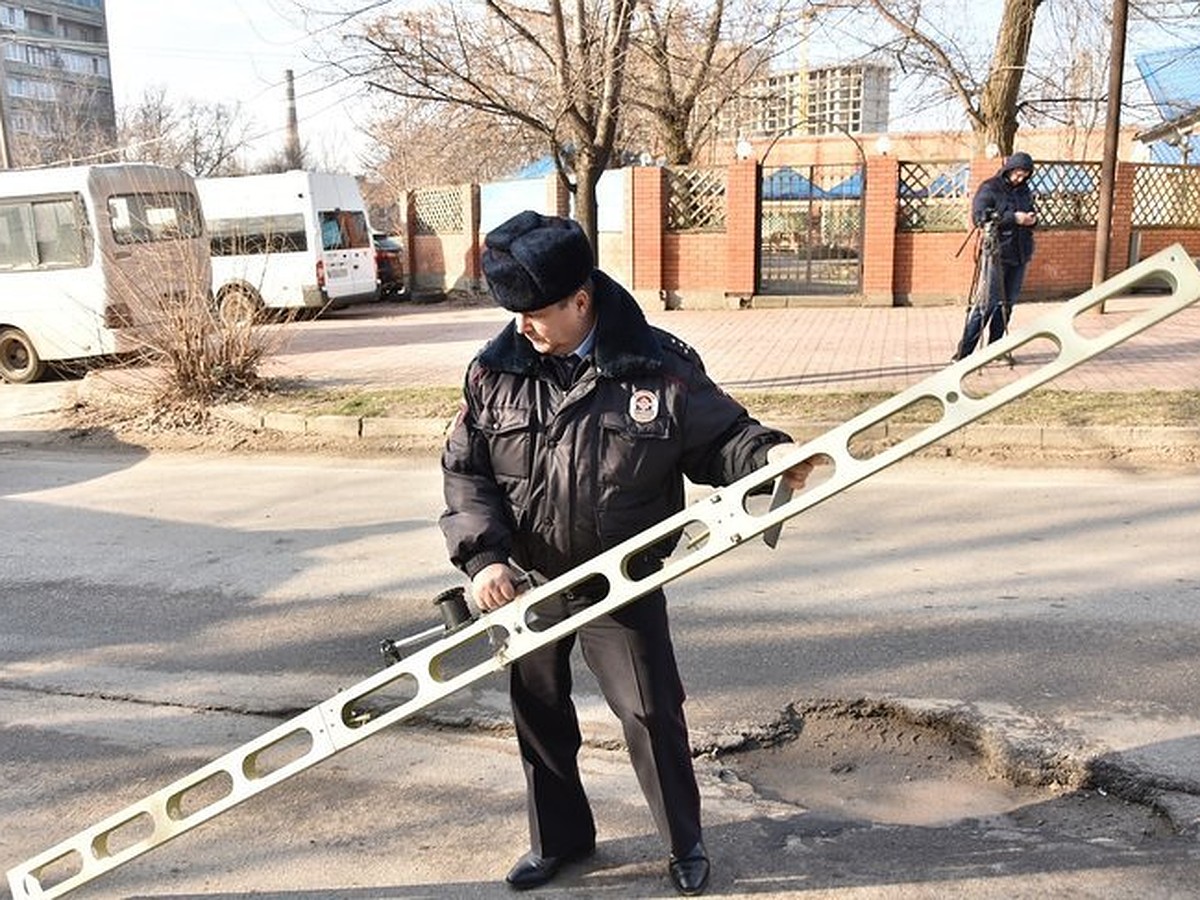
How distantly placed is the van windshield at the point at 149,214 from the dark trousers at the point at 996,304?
24.2 feet

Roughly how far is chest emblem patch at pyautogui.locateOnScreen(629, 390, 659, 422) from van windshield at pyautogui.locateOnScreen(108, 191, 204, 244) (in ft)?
30.8

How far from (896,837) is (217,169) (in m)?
45.4

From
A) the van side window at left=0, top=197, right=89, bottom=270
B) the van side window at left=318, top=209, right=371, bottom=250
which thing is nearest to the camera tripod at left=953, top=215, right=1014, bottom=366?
the van side window at left=0, top=197, right=89, bottom=270

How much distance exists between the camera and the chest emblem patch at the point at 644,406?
7.96ft

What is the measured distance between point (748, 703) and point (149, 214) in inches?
399

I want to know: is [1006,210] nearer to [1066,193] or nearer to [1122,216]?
[1066,193]

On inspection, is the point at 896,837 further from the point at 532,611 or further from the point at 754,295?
the point at 754,295

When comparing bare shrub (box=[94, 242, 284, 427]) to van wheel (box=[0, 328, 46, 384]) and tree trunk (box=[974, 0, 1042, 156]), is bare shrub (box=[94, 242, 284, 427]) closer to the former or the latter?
van wheel (box=[0, 328, 46, 384])

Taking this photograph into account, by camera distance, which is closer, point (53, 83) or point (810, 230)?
point (810, 230)

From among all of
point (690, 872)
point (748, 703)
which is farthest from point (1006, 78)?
point (690, 872)

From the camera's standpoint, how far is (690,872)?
272 centimetres

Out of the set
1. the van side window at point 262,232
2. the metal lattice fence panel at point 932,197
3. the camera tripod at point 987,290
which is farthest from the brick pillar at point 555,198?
the camera tripod at point 987,290

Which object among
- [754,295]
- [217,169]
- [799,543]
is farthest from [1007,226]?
[217,169]

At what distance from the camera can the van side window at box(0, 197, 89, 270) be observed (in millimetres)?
12109
